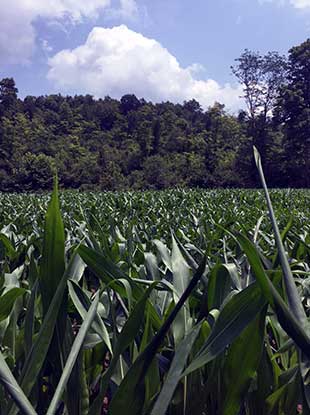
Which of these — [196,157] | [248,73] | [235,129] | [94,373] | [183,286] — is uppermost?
[248,73]

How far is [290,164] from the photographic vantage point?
136ft

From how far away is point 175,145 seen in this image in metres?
53.0

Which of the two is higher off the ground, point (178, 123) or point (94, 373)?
point (178, 123)

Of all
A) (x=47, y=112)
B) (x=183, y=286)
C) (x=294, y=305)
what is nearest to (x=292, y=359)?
(x=183, y=286)

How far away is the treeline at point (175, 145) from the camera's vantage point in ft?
141

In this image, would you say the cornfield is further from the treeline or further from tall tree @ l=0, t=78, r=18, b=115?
tall tree @ l=0, t=78, r=18, b=115

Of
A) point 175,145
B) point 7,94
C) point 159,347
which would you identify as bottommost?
point 159,347

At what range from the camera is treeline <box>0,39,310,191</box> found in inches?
1693

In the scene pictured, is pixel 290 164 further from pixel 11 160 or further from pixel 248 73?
pixel 11 160

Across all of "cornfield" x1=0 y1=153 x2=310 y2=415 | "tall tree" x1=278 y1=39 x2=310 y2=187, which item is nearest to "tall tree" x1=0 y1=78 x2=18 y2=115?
"tall tree" x1=278 y1=39 x2=310 y2=187

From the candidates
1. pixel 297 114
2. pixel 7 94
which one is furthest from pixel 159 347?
pixel 7 94

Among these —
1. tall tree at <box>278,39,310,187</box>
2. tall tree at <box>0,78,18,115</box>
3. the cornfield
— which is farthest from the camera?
tall tree at <box>0,78,18,115</box>

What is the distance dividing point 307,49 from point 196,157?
49.4ft

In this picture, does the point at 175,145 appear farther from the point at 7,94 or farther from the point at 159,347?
the point at 159,347
